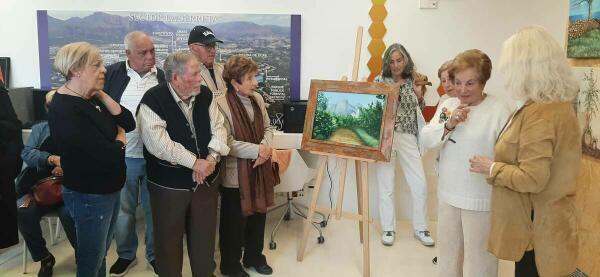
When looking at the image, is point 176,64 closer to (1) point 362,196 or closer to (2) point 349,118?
(2) point 349,118

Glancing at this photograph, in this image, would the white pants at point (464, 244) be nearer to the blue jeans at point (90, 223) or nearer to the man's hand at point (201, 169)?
the man's hand at point (201, 169)

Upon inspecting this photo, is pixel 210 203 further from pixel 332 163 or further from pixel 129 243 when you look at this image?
pixel 332 163

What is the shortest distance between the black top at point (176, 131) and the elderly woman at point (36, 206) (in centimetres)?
93

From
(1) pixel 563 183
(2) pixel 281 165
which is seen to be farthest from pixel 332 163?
(1) pixel 563 183

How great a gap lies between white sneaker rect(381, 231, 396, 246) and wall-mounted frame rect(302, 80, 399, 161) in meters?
0.94

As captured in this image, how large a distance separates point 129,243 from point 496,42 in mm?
3339

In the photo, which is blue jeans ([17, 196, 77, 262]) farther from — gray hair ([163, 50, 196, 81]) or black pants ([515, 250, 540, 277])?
black pants ([515, 250, 540, 277])

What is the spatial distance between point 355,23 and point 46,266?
118 inches

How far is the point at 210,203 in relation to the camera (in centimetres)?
253

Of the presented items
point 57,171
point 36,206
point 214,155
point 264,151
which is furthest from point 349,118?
point 36,206

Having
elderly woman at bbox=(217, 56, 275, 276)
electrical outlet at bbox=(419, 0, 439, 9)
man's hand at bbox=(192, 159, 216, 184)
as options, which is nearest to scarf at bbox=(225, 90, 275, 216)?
elderly woman at bbox=(217, 56, 275, 276)

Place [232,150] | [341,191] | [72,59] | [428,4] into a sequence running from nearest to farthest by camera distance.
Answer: [72,59] < [232,150] < [341,191] < [428,4]

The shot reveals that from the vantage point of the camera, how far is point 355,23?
13.1 feet

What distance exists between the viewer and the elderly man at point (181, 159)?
230 cm
